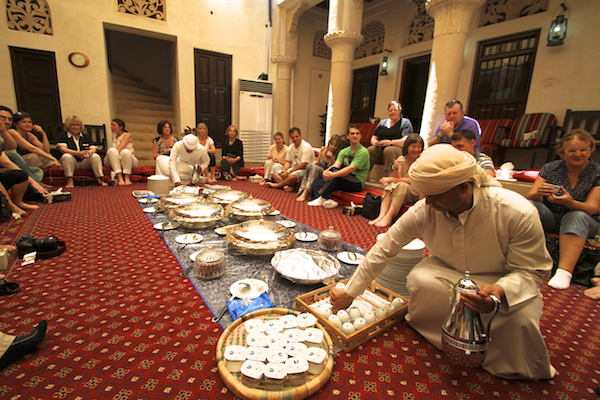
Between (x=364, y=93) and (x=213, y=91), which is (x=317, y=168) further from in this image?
(x=364, y=93)

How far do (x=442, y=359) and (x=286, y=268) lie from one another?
3.21ft

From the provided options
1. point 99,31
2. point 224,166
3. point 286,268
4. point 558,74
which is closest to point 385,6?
point 558,74

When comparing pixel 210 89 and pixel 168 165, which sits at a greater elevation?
pixel 210 89

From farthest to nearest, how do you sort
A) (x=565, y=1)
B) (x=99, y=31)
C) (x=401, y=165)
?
(x=99, y=31), (x=565, y=1), (x=401, y=165)

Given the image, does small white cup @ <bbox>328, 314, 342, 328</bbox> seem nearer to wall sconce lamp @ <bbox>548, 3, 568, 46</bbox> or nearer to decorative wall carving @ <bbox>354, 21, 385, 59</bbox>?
wall sconce lamp @ <bbox>548, 3, 568, 46</bbox>

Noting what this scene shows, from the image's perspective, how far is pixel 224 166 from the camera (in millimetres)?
6570

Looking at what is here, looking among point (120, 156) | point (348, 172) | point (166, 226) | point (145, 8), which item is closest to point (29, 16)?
point (145, 8)

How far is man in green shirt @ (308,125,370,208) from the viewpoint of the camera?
4.05 metres

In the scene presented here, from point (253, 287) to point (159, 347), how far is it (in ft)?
1.77

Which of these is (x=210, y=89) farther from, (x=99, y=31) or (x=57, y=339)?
(x=57, y=339)

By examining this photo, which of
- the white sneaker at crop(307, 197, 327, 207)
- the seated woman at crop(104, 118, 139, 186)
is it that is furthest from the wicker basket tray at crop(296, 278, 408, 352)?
the seated woman at crop(104, 118, 139, 186)

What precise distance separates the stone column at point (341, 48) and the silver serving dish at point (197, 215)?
4.18m

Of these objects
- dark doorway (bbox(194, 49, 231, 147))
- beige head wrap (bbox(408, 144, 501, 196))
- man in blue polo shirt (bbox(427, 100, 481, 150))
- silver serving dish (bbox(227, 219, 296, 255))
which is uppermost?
dark doorway (bbox(194, 49, 231, 147))

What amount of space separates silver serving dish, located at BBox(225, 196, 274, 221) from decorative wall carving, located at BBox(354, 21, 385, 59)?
741 cm
